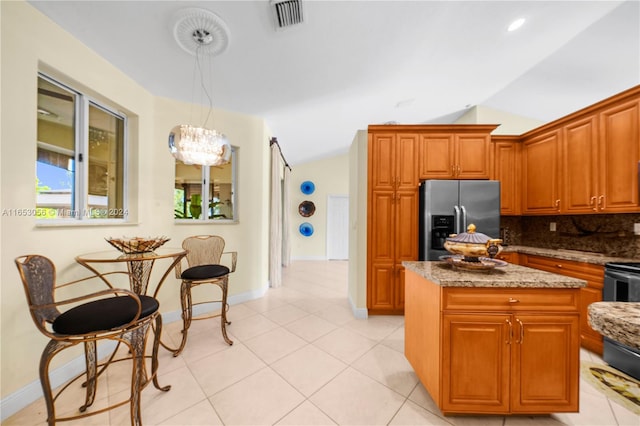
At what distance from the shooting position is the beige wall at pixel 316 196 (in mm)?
6324

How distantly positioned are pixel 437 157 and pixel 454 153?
21cm

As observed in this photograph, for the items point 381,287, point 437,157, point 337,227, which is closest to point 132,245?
point 381,287

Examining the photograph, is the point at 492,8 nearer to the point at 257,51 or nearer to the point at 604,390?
the point at 257,51

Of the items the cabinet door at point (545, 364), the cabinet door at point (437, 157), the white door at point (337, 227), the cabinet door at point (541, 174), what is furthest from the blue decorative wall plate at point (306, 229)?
the cabinet door at point (545, 364)

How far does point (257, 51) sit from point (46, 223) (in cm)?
208

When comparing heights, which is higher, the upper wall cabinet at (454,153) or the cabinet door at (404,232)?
the upper wall cabinet at (454,153)

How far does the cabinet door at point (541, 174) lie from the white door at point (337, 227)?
12.9ft

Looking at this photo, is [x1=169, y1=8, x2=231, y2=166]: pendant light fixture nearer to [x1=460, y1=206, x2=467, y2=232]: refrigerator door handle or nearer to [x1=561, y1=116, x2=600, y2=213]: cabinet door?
[x1=460, y1=206, x2=467, y2=232]: refrigerator door handle

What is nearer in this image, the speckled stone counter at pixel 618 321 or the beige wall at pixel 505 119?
the speckled stone counter at pixel 618 321

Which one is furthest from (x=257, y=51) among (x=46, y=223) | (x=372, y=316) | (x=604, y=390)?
(x=604, y=390)

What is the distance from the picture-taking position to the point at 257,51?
1978 mm

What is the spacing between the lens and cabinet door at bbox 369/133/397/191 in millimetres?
2764

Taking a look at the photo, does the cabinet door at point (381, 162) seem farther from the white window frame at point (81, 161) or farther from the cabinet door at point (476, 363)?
the white window frame at point (81, 161)

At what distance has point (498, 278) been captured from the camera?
1.30 m
